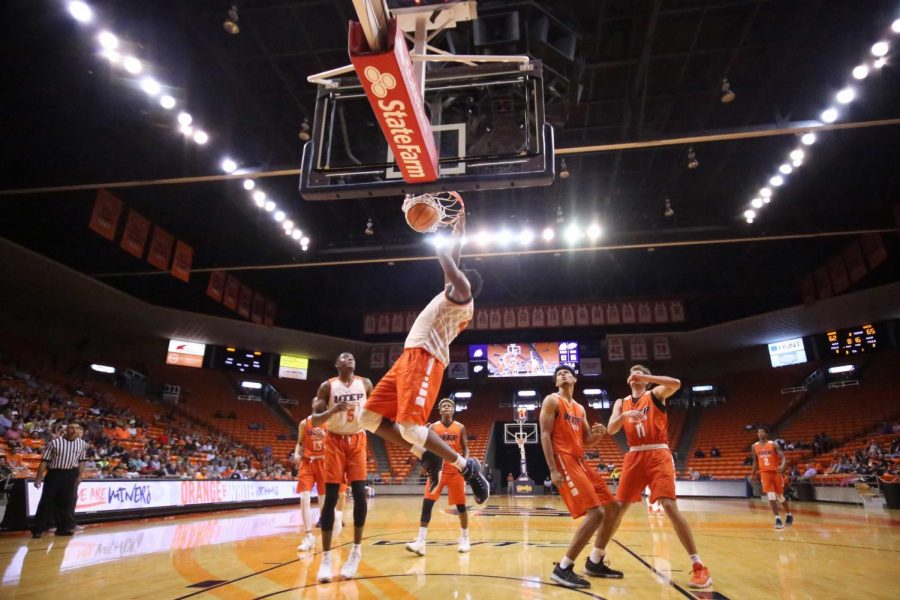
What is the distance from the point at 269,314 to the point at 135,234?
10793 mm

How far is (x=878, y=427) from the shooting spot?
20.0 meters

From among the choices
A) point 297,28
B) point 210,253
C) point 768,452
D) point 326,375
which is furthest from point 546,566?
point 326,375

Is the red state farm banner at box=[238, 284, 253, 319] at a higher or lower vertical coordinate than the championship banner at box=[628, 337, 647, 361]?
higher

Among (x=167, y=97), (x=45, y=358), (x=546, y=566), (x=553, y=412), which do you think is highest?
(x=167, y=97)

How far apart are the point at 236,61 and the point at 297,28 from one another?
1.77m

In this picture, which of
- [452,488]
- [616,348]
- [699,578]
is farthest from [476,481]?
[616,348]

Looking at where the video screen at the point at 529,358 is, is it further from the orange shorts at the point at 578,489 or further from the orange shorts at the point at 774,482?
the orange shorts at the point at 578,489

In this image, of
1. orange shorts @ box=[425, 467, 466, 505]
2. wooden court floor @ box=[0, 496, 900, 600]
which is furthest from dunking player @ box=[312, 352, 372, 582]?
orange shorts @ box=[425, 467, 466, 505]

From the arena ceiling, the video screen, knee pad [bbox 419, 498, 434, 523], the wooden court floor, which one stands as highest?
the arena ceiling

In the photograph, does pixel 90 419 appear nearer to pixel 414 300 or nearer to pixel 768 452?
pixel 414 300

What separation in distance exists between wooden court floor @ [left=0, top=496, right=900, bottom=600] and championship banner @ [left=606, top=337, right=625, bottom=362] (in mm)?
17410

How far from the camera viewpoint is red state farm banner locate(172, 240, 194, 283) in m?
16.6

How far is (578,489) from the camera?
4.64 metres

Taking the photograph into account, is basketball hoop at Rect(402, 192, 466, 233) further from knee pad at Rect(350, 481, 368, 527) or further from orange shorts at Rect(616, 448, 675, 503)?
orange shorts at Rect(616, 448, 675, 503)
